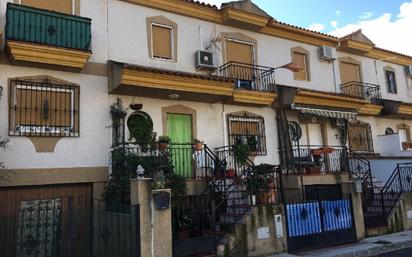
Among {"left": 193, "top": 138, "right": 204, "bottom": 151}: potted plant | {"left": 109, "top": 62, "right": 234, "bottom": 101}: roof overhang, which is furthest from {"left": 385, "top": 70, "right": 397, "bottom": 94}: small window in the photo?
{"left": 193, "top": 138, "right": 204, "bottom": 151}: potted plant

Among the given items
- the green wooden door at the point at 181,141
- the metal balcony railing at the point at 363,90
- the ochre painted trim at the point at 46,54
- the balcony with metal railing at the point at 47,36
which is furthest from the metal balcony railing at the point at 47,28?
the metal balcony railing at the point at 363,90

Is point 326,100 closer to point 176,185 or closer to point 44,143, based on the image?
point 176,185

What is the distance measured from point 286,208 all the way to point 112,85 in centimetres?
643

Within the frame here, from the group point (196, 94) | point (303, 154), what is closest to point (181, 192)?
point (196, 94)

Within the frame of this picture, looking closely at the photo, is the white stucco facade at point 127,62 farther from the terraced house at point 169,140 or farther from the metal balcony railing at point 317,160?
the metal balcony railing at point 317,160

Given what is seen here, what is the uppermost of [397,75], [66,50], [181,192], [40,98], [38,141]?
[397,75]

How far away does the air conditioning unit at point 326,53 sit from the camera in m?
18.2

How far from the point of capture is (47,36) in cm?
1094

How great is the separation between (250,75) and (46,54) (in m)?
7.90

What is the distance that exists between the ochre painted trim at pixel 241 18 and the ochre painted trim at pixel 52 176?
7566 mm

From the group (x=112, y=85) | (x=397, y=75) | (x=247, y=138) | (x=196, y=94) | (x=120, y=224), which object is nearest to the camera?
(x=120, y=224)

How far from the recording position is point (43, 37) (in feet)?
35.7

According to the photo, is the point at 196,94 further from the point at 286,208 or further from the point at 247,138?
the point at 286,208

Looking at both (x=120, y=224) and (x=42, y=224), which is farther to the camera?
(x=42, y=224)
